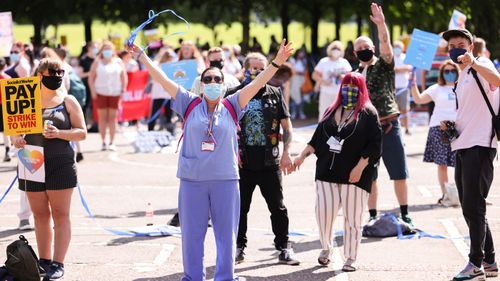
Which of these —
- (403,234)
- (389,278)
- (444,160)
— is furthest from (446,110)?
(389,278)

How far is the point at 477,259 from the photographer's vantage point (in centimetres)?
853

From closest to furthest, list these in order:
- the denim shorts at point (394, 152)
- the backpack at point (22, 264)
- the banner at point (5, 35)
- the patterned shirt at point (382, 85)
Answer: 1. the backpack at point (22, 264)
2. the patterned shirt at point (382, 85)
3. the denim shorts at point (394, 152)
4. the banner at point (5, 35)

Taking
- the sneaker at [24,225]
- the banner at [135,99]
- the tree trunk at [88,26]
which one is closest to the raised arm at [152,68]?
the sneaker at [24,225]

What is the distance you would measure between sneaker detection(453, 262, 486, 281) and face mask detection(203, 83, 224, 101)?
2.42 meters

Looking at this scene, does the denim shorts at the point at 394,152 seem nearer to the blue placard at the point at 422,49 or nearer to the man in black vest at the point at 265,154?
the blue placard at the point at 422,49

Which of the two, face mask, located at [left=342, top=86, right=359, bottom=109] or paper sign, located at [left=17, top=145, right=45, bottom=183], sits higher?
face mask, located at [left=342, top=86, right=359, bottom=109]

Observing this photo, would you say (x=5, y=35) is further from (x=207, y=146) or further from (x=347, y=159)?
(x=207, y=146)

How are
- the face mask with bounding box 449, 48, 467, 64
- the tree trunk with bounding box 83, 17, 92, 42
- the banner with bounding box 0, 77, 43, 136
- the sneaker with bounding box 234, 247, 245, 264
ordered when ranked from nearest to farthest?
the face mask with bounding box 449, 48, 467, 64
the banner with bounding box 0, 77, 43, 136
the sneaker with bounding box 234, 247, 245, 264
the tree trunk with bounding box 83, 17, 92, 42

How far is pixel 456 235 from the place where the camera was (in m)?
10.8

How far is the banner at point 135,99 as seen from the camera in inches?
881

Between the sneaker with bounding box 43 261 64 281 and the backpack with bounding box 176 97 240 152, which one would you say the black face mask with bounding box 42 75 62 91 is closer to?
the backpack with bounding box 176 97 240 152

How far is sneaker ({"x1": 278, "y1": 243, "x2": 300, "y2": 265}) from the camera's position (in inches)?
372

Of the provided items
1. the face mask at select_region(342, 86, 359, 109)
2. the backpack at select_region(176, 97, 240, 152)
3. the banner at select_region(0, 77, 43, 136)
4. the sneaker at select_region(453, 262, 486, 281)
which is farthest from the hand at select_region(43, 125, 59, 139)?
the sneaker at select_region(453, 262, 486, 281)

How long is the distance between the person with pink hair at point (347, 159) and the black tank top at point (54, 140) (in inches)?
76.9
